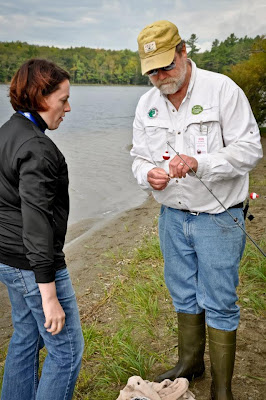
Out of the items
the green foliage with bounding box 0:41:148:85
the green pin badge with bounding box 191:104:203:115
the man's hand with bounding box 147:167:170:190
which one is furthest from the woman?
the green foliage with bounding box 0:41:148:85

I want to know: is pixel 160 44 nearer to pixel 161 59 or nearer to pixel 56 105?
pixel 161 59

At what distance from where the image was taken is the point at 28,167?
5.90 feet

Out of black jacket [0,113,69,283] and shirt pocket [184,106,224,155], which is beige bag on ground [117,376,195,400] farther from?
shirt pocket [184,106,224,155]

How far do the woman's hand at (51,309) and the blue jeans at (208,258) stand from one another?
90cm

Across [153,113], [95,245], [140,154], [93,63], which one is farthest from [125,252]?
[93,63]

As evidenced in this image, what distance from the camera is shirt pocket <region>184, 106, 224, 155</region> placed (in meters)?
2.31

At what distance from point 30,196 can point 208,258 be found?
43.5 inches

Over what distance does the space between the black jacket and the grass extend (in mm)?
1353

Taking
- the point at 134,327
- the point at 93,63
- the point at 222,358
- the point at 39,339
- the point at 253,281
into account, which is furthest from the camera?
the point at 93,63

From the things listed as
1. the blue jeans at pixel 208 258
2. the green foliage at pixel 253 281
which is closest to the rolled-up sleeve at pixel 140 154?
the blue jeans at pixel 208 258

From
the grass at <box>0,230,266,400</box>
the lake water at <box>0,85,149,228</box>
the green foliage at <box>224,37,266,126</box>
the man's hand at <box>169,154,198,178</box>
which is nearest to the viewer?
the man's hand at <box>169,154,198,178</box>

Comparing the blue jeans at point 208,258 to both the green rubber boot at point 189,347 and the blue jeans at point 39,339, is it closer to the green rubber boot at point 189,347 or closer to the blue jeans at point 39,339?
the green rubber boot at point 189,347

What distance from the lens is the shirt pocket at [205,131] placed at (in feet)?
7.59

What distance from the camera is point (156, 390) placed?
2.58 m
